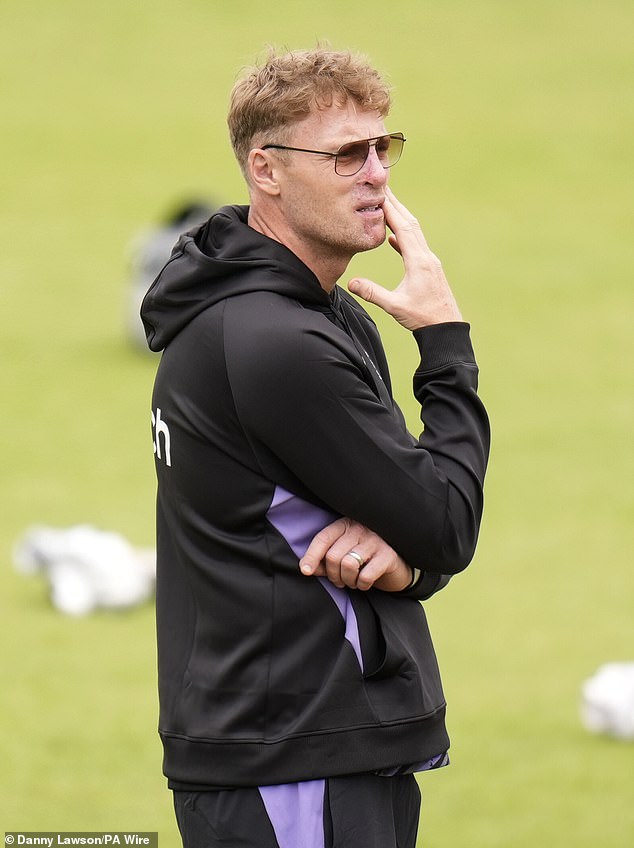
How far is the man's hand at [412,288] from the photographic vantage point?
274 cm

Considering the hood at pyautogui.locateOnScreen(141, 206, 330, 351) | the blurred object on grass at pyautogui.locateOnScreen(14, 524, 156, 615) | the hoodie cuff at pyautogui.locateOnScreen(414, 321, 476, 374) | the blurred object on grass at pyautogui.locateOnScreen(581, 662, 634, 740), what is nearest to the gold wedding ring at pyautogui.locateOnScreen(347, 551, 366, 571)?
the hoodie cuff at pyautogui.locateOnScreen(414, 321, 476, 374)

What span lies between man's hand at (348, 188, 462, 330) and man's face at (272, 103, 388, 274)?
69 millimetres

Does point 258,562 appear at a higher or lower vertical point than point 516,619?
higher

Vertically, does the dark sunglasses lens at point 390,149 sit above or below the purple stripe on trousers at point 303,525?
above

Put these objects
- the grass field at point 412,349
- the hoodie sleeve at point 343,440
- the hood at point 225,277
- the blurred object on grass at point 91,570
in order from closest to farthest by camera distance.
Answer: the hoodie sleeve at point 343,440 < the hood at point 225,277 < the grass field at point 412,349 < the blurred object on grass at point 91,570

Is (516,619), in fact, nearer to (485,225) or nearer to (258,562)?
(258,562)

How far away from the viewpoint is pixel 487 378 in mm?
11562

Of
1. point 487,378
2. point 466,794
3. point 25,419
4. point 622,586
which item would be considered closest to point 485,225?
point 487,378

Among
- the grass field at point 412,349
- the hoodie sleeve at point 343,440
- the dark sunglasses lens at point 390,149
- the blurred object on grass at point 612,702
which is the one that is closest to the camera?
the hoodie sleeve at point 343,440

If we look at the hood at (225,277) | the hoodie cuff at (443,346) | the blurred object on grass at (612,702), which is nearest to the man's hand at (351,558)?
the hoodie cuff at (443,346)

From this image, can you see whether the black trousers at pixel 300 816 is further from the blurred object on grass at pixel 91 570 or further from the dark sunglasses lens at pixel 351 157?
the blurred object on grass at pixel 91 570

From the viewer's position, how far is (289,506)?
2643mm

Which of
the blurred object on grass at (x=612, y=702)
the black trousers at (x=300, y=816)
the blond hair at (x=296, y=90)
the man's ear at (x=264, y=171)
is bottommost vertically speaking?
the blurred object on grass at (x=612, y=702)

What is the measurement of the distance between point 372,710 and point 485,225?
46.1 feet
